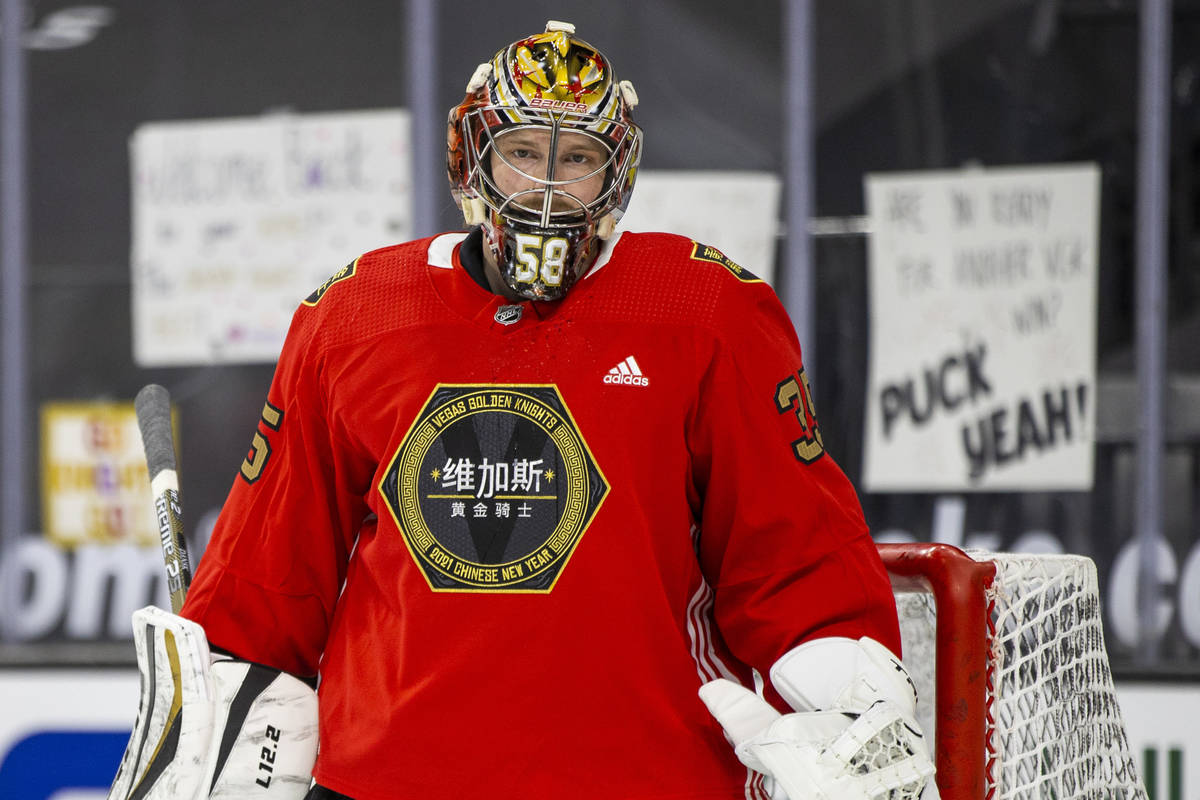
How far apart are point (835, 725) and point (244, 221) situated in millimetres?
3220

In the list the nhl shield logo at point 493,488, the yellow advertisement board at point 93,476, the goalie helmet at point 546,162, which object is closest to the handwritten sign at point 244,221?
the yellow advertisement board at point 93,476

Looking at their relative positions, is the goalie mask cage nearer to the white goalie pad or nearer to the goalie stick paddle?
the white goalie pad

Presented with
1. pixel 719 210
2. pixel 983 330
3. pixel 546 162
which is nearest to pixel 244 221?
pixel 719 210

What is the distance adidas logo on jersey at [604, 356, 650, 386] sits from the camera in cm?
165

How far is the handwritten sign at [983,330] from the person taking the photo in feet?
13.1

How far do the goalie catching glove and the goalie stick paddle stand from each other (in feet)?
2.59

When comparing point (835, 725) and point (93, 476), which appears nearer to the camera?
point (835, 725)

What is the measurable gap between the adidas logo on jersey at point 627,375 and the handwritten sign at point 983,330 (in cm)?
259

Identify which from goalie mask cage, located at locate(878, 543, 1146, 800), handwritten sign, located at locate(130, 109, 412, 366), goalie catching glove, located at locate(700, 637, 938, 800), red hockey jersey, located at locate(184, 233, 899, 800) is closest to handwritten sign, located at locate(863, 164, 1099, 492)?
handwritten sign, located at locate(130, 109, 412, 366)

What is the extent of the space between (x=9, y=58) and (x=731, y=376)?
3430 mm

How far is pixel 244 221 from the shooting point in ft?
14.2

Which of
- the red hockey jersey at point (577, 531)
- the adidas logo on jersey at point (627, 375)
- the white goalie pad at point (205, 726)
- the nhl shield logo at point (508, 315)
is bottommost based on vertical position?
the white goalie pad at point (205, 726)

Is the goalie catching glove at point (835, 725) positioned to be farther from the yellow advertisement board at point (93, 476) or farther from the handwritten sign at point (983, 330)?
the yellow advertisement board at point (93, 476)

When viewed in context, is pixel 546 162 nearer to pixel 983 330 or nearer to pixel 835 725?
pixel 835 725
